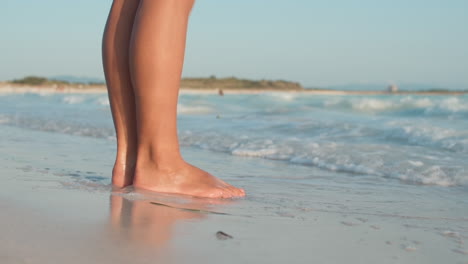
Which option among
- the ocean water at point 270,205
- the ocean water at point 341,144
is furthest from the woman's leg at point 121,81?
the ocean water at point 341,144

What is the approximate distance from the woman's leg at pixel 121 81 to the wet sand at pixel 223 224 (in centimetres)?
9

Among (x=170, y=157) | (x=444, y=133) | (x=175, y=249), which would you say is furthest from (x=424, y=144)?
(x=175, y=249)

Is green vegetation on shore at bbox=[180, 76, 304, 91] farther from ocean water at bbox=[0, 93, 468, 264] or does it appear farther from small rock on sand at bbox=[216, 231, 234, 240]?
small rock on sand at bbox=[216, 231, 234, 240]

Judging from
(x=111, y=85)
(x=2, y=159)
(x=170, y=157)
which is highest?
(x=111, y=85)

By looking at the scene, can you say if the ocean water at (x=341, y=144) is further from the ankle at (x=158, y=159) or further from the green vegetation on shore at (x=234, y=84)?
the green vegetation on shore at (x=234, y=84)

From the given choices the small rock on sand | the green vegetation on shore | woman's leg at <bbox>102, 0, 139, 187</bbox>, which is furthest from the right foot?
the green vegetation on shore

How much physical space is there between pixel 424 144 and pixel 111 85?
276 cm

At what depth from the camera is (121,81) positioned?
5.90 feet

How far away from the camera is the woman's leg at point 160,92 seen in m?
1.65

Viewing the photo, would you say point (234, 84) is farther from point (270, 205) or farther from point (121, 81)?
point (270, 205)

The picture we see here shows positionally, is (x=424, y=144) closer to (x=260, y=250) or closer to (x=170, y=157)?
(x=170, y=157)

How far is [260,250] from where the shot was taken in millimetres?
1087

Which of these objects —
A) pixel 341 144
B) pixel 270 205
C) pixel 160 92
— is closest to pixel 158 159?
pixel 160 92

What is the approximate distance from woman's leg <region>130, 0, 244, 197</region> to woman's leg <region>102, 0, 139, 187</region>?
0.10 m
